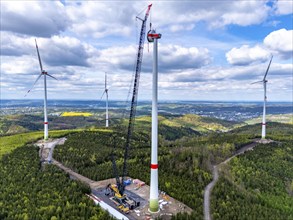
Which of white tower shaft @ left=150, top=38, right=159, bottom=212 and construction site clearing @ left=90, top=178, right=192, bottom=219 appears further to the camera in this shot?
construction site clearing @ left=90, top=178, right=192, bottom=219

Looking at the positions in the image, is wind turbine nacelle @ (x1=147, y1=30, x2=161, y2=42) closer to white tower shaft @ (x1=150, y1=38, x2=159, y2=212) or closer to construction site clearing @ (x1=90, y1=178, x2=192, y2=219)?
white tower shaft @ (x1=150, y1=38, x2=159, y2=212)

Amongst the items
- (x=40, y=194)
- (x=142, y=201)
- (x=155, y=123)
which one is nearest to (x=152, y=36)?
(x=155, y=123)

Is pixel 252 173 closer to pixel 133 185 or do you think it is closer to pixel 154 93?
pixel 133 185

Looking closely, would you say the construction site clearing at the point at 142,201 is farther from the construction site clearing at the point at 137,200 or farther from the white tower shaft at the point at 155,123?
the white tower shaft at the point at 155,123

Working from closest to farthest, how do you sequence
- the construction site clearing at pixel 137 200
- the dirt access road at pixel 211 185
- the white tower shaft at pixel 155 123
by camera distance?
the white tower shaft at pixel 155 123 < the construction site clearing at pixel 137 200 < the dirt access road at pixel 211 185

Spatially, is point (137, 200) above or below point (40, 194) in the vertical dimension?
below

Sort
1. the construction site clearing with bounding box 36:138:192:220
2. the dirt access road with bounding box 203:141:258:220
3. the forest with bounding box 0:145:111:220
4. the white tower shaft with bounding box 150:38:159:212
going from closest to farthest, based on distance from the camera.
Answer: the forest with bounding box 0:145:111:220
the white tower shaft with bounding box 150:38:159:212
the construction site clearing with bounding box 36:138:192:220
the dirt access road with bounding box 203:141:258:220

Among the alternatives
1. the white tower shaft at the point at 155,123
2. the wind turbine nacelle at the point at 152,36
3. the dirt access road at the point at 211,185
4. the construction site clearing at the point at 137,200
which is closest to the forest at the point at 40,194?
the construction site clearing at the point at 137,200

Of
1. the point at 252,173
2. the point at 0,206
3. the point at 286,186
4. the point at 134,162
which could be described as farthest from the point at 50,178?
the point at 286,186

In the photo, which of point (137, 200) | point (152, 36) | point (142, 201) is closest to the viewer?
point (152, 36)

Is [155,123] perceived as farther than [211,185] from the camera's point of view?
No

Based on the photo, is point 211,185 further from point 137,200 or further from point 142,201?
point 137,200

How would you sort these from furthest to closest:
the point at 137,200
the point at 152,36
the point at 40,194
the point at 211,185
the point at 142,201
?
the point at 211,185 < the point at 137,200 < the point at 40,194 < the point at 142,201 < the point at 152,36

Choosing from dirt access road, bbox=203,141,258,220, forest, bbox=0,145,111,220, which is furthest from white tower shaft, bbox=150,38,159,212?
dirt access road, bbox=203,141,258,220
